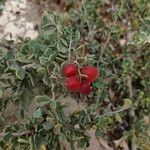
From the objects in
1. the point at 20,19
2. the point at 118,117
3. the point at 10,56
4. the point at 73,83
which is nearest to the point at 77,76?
the point at 73,83

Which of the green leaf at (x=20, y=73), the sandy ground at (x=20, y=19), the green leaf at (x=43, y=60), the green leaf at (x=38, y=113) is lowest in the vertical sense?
the green leaf at (x=38, y=113)

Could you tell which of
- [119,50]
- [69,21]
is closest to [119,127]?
[119,50]

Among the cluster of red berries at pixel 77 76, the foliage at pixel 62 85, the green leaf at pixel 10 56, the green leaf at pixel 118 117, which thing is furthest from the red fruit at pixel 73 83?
the green leaf at pixel 118 117

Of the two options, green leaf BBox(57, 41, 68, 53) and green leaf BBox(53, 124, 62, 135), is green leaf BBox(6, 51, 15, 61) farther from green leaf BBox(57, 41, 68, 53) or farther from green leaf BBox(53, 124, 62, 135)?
green leaf BBox(53, 124, 62, 135)

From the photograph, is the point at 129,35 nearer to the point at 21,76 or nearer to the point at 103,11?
the point at 103,11

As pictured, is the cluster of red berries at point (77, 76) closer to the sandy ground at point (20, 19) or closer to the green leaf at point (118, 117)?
the green leaf at point (118, 117)

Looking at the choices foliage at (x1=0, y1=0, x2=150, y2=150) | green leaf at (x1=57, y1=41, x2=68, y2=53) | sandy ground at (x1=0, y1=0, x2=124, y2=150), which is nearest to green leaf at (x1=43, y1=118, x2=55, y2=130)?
foliage at (x1=0, y1=0, x2=150, y2=150)
